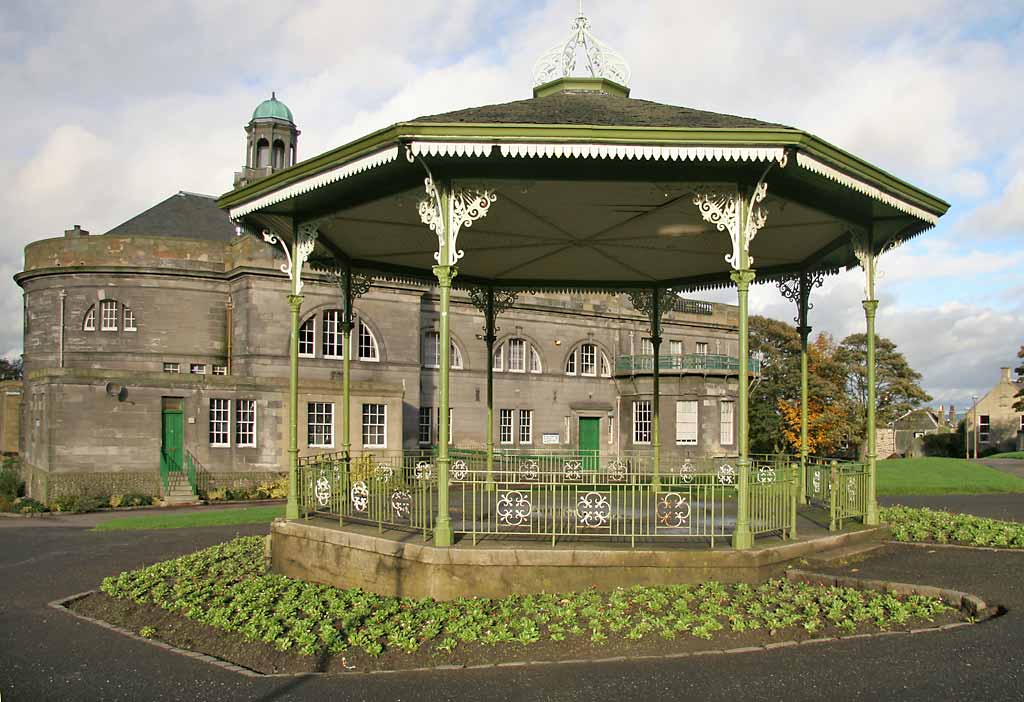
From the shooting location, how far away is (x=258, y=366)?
111ft

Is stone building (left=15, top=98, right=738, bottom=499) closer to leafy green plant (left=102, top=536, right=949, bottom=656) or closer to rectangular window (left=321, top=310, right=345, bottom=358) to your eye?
rectangular window (left=321, top=310, right=345, bottom=358)

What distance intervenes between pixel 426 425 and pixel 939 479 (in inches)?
879

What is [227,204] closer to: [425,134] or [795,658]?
[425,134]

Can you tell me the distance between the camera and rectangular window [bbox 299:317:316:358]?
34.8m

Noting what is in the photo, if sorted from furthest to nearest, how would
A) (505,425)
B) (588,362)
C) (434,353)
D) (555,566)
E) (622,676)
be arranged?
(588,362), (505,425), (434,353), (555,566), (622,676)

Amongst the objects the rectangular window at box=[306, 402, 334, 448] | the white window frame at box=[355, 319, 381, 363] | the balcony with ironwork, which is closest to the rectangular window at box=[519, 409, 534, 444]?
the balcony with ironwork

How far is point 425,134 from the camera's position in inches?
371

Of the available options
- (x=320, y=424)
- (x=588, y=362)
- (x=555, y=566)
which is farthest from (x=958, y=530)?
(x=588, y=362)

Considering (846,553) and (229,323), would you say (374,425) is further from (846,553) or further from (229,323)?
(846,553)

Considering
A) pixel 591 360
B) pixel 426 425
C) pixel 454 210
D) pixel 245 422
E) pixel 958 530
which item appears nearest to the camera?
pixel 454 210

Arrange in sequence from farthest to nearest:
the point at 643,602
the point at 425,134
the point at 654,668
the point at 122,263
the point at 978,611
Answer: the point at 122,263, the point at 425,134, the point at 643,602, the point at 978,611, the point at 654,668

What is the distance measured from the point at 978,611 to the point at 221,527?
54.2 ft

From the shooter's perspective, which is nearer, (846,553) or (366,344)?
(846,553)

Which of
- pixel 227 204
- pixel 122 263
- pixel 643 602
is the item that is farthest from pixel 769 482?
pixel 122 263
